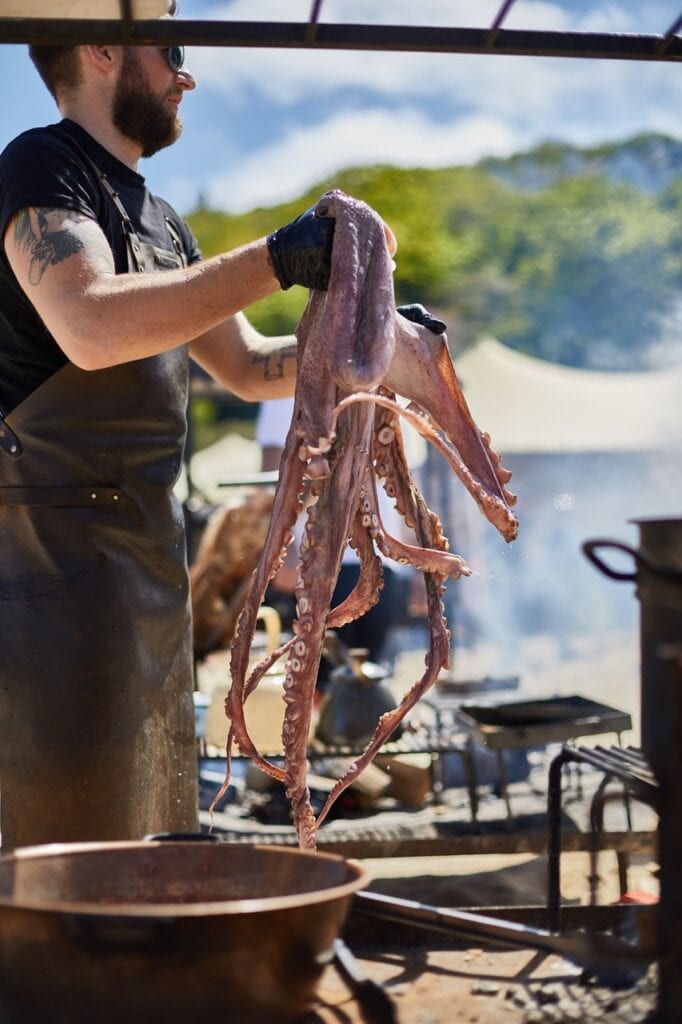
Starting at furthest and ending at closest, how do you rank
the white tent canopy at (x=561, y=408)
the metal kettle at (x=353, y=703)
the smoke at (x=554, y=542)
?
the white tent canopy at (x=561, y=408) < the smoke at (x=554, y=542) < the metal kettle at (x=353, y=703)

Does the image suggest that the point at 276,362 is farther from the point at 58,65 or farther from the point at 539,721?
the point at 539,721

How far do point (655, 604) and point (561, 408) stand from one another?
1593 centimetres

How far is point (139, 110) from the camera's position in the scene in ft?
9.52

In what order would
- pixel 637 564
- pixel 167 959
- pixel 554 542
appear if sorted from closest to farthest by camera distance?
pixel 167 959, pixel 637 564, pixel 554 542

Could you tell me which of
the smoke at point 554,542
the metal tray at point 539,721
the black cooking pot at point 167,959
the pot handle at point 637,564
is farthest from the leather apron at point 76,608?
the smoke at point 554,542

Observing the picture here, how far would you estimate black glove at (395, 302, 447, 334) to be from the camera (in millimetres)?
2588

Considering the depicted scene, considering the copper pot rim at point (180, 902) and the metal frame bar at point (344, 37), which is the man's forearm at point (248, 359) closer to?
the metal frame bar at point (344, 37)

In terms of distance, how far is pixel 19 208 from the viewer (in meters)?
2.55

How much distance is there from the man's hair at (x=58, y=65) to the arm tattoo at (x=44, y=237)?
20.7 inches

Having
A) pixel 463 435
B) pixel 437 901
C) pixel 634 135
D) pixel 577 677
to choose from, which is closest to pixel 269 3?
pixel 463 435

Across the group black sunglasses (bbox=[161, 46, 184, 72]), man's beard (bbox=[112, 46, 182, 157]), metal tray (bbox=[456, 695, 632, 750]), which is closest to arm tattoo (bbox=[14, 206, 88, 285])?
man's beard (bbox=[112, 46, 182, 157])

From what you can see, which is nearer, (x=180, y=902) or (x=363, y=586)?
(x=180, y=902)

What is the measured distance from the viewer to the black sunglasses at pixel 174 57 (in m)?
2.88

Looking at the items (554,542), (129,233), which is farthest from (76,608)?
(554,542)
